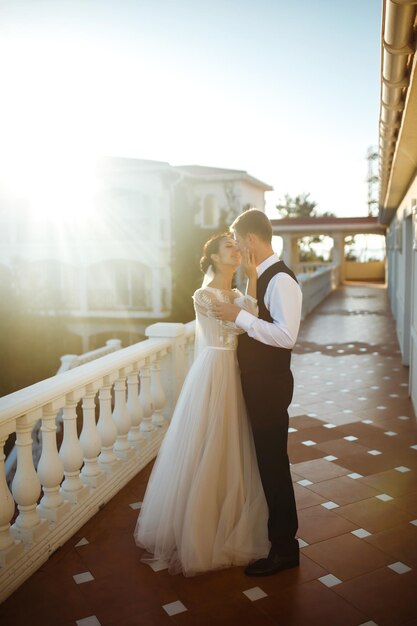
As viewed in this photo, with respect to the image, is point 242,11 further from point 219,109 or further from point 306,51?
point 219,109

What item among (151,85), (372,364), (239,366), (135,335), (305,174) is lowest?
(135,335)

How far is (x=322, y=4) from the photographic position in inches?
241

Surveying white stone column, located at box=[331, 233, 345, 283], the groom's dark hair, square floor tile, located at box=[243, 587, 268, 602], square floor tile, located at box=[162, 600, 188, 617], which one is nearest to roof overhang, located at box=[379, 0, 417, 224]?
the groom's dark hair

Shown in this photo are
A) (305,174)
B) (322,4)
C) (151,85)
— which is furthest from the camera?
(305,174)

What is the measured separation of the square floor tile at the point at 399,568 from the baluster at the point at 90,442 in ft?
6.69

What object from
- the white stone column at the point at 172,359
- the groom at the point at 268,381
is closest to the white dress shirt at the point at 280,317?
the groom at the point at 268,381

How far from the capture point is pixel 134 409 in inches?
187

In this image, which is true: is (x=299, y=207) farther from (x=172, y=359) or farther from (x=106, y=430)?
(x=106, y=430)

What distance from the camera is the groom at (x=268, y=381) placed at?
124 inches

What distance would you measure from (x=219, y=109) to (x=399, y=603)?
754cm

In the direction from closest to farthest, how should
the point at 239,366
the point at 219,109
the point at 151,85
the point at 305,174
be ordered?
the point at 239,366 → the point at 151,85 → the point at 219,109 → the point at 305,174

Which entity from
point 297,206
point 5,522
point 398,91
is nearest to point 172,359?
point 5,522

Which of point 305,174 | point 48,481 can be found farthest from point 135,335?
point 305,174

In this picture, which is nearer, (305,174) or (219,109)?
(219,109)
